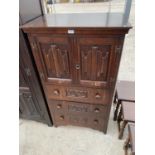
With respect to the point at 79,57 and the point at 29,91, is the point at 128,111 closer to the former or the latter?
the point at 79,57

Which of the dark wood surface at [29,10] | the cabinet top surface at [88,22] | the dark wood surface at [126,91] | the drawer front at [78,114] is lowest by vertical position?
the drawer front at [78,114]

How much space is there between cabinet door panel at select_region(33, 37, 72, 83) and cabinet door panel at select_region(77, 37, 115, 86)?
103mm

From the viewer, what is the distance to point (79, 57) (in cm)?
Answer: 115

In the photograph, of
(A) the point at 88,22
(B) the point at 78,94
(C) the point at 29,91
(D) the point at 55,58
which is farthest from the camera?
(C) the point at 29,91

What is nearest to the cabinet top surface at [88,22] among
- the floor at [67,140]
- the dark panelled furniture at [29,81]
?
the dark panelled furniture at [29,81]

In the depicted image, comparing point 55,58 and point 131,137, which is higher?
point 55,58

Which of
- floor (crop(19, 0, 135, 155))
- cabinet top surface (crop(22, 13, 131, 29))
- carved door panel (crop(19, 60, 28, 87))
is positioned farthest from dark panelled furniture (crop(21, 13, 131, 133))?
floor (crop(19, 0, 135, 155))

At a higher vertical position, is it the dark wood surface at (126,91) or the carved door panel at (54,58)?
the carved door panel at (54,58)

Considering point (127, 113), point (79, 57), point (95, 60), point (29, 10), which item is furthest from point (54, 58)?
point (127, 113)

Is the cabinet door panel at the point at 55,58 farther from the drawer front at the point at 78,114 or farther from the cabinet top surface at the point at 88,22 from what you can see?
the drawer front at the point at 78,114

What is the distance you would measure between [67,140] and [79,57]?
100cm

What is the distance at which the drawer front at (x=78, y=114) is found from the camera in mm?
1478

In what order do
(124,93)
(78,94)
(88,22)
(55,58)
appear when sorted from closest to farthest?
1. (88,22)
2. (55,58)
3. (78,94)
4. (124,93)
